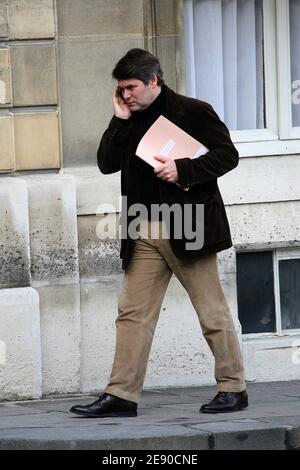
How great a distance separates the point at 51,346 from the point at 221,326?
1.73 m

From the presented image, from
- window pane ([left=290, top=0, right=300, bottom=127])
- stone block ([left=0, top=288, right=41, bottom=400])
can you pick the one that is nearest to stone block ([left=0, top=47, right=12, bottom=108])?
stone block ([left=0, top=288, right=41, bottom=400])

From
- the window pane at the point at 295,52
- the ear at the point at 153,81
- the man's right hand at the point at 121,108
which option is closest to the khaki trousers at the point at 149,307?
the man's right hand at the point at 121,108

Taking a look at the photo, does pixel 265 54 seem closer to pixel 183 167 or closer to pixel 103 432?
pixel 183 167

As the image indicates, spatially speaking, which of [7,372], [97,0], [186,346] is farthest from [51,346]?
[97,0]

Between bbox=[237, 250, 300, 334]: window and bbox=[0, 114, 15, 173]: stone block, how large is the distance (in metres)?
1.81

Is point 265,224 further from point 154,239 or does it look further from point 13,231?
point 154,239

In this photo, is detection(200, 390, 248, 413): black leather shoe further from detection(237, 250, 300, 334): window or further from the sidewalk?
detection(237, 250, 300, 334): window

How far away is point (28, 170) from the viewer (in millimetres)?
8797

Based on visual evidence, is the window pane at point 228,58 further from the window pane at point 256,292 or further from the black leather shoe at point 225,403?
the black leather shoe at point 225,403

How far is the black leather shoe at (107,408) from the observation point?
7.41 m

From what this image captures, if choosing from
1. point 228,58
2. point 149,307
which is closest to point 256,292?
point 228,58

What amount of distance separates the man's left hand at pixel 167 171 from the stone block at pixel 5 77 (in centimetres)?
181

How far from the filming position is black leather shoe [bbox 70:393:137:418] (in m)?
7.41

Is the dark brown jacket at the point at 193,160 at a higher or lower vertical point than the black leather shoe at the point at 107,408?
higher
